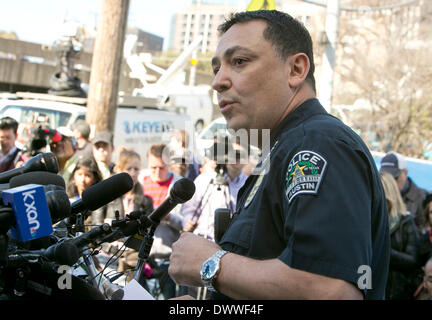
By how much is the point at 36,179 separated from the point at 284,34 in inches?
34.4

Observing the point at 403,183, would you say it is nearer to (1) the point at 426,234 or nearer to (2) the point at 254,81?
(1) the point at 426,234

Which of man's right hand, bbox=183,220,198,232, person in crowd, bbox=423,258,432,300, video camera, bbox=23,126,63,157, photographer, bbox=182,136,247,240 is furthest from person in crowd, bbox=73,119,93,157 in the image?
person in crowd, bbox=423,258,432,300

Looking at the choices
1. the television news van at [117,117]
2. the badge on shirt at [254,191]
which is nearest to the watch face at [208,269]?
the badge on shirt at [254,191]

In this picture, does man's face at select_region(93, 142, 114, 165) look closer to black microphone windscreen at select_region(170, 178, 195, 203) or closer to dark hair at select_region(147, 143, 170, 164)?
dark hair at select_region(147, 143, 170, 164)

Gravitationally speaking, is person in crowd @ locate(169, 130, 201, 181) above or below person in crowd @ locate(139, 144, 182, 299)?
above

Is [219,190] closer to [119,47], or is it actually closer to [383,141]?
[119,47]

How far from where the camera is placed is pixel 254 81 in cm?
167

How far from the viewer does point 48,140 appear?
19.7 ft

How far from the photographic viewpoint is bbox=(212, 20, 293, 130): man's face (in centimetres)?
167

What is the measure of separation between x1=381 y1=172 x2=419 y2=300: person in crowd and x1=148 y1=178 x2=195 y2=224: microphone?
3.42 meters

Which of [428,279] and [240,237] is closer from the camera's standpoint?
Result: [240,237]

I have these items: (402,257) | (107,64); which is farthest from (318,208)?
(107,64)
